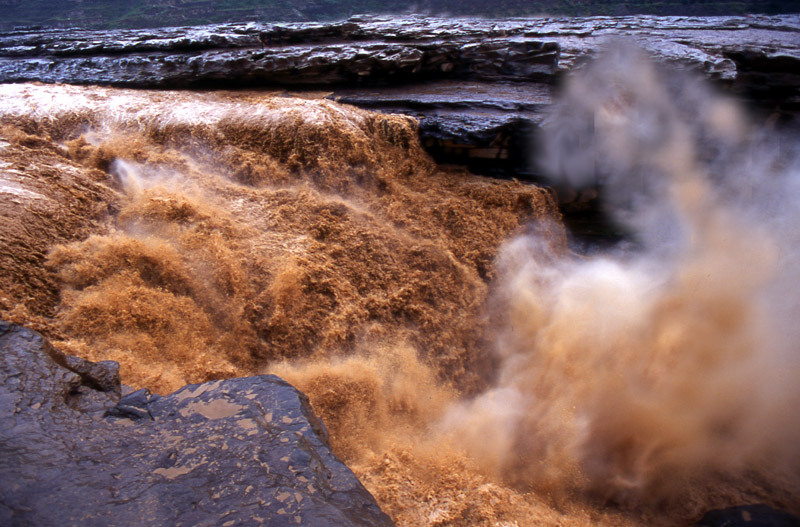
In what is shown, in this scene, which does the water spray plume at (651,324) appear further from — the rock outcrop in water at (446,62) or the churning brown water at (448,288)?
the rock outcrop in water at (446,62)

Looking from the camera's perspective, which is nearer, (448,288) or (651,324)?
(651,324)

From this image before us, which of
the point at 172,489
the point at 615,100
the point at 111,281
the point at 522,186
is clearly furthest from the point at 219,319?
the point at 615,100

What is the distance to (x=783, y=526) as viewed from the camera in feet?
7.16

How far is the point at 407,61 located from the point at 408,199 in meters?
1.74

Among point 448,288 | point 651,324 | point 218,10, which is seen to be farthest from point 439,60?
point 218,10

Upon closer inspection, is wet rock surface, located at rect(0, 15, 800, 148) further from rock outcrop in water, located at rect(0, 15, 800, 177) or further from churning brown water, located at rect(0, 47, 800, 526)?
churning brown water, located at rect(0, 47, 800, 526)

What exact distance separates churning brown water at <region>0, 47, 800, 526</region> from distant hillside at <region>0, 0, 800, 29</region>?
5992 millimetres

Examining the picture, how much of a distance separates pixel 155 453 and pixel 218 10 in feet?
36.2

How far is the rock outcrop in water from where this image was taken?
390cm

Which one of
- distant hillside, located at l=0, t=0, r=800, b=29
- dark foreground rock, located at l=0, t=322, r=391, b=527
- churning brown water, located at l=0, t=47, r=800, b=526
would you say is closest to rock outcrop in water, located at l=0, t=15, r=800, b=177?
churning brown water, located at l=0, t=47, r=800, b=526

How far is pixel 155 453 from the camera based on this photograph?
4.89 ft

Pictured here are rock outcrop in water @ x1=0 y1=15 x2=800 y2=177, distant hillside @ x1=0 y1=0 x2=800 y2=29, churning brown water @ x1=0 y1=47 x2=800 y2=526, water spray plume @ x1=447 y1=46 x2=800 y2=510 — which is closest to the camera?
churning brown water @ x1=0 y1=47 x2=800 y2=526

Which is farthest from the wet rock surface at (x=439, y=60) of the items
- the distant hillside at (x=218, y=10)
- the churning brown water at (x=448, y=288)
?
the distant hillside at (x=218, y=10)

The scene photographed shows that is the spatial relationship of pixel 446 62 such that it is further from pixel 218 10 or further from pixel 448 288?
pixel 218 10
